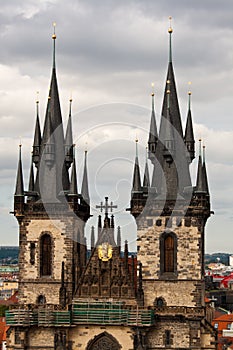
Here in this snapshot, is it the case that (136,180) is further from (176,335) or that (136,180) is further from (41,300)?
(176,335)

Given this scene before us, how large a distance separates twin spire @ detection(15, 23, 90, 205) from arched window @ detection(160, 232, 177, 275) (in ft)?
20.5

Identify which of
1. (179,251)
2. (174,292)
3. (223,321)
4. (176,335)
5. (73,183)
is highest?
(73,183)

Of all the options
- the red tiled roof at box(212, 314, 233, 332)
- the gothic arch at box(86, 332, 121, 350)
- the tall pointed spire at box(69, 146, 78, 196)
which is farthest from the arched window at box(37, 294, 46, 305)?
the red tiled roof at box(212, 314, 233, 332)

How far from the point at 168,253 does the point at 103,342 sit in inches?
263

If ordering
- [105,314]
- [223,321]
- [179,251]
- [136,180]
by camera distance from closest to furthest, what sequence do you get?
[105,314] → [179,251] → [136,180] → [223,321]

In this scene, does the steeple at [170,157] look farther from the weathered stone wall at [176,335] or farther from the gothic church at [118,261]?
the weathered stone wall at [176,335]

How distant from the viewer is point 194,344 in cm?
5438

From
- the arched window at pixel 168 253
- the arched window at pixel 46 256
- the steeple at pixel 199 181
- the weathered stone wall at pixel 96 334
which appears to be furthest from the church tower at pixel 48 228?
the steeple at pixel 199 181

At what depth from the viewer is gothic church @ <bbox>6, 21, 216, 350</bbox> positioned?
2164 inches

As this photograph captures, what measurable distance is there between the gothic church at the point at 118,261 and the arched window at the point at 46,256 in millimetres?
62

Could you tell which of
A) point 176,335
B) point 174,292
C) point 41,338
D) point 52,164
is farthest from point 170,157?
point 41,338

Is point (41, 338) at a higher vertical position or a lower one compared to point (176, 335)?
lower

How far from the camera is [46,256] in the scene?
187 feet

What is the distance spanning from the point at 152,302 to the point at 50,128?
12.7 metres
